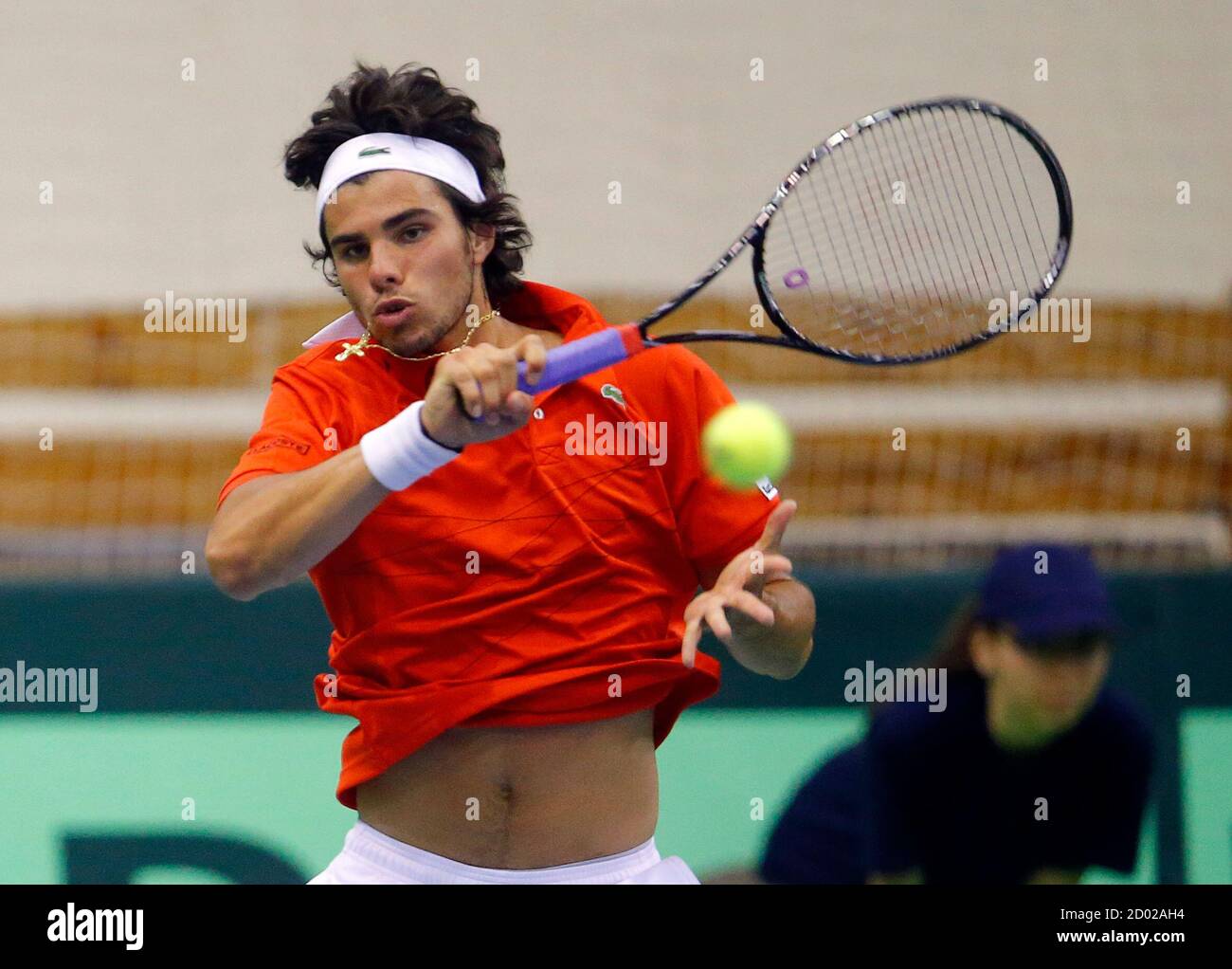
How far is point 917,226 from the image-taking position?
411 centimetres

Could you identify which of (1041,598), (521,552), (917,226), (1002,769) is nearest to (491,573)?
(521,552)

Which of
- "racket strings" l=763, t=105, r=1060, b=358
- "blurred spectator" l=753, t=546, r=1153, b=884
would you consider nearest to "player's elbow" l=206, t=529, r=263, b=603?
"blurred spectator" l=753, t=546, r=1153, b=884

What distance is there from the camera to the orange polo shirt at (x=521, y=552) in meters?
2.45

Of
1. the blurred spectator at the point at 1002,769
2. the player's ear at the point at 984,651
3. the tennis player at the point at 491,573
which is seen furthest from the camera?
the player's ear at the point at 984,651

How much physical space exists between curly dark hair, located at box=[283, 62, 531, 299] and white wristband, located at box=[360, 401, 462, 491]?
50 centimetres

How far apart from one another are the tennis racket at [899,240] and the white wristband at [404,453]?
139 millimetres

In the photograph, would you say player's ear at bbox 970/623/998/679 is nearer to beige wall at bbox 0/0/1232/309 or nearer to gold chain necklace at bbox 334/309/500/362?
gold chain necklace at bbox 334/309/500/362

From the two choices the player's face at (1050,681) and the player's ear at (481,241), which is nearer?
the player's ear at (481,241)

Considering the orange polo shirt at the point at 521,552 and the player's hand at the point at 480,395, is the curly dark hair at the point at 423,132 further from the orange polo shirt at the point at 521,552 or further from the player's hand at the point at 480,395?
the player's hand at the point at 480,395

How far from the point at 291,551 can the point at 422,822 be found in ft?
1.52

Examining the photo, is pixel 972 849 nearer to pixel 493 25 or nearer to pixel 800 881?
pixel 800 881

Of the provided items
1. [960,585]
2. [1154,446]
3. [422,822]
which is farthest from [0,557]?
[1154,446]

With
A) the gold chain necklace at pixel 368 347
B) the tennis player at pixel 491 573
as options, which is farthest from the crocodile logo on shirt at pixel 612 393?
the gold chain necklace at pixel 368 347

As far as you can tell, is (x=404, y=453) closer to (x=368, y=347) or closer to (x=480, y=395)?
(x=480, y=395)
